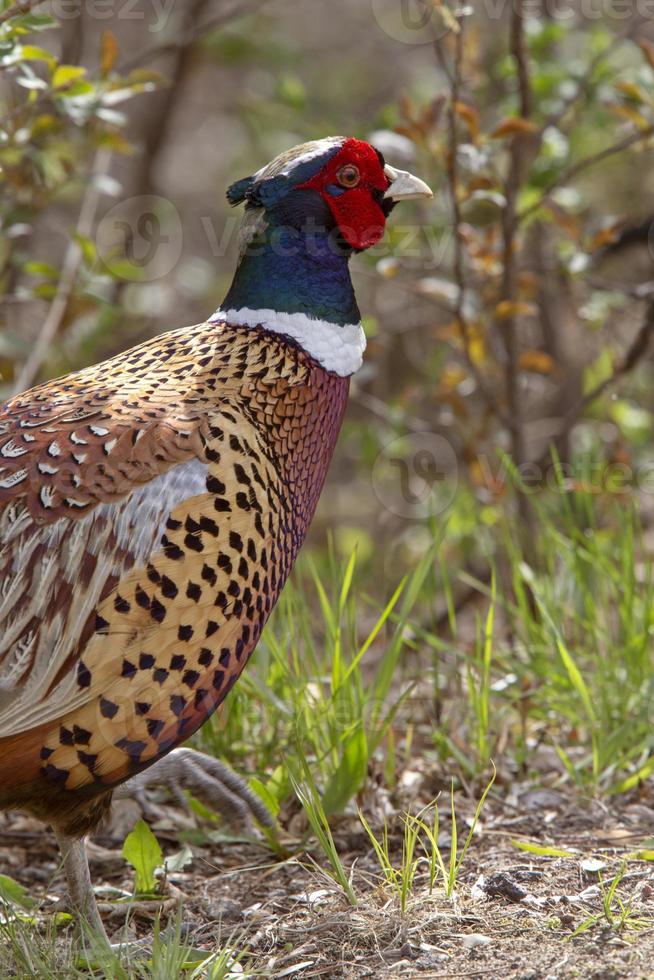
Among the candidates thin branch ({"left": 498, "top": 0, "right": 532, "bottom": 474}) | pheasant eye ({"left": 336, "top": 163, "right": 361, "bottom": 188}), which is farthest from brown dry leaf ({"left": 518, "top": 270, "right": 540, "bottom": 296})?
pheasant eye ({"left": 336, "top": 163, "right": 361, "bottom": 188})

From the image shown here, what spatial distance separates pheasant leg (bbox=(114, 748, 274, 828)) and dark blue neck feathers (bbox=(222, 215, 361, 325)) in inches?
46.3

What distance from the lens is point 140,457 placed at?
269 cm

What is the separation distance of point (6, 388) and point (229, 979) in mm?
2923

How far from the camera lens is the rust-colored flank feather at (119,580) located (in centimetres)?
259

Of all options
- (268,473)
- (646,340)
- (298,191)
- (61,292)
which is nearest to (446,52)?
(646,340)

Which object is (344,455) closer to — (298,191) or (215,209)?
(215,209)

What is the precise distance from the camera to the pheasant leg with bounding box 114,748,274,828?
10.3ft

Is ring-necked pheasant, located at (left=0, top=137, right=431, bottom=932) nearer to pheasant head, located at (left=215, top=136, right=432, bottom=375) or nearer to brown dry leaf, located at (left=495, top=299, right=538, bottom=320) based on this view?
pheasant head, located at (left=215, top=136, right=432, bottom=375)

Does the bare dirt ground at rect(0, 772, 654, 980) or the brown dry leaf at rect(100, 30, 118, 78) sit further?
the brown dry leaf at rect(100, 30, 118, 78)

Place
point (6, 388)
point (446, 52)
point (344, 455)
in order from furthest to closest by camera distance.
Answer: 1. point (344, 455)
2. point (446, 52)
3. point (6, 388)

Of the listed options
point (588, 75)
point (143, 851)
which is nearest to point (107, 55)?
point (588, 75)

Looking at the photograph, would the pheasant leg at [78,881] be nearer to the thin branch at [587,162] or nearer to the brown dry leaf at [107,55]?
the brown dry leaf at [107,55]

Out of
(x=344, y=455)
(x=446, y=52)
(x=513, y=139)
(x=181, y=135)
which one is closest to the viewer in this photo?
(x=513, y=139)

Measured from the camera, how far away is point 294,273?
303 cm
